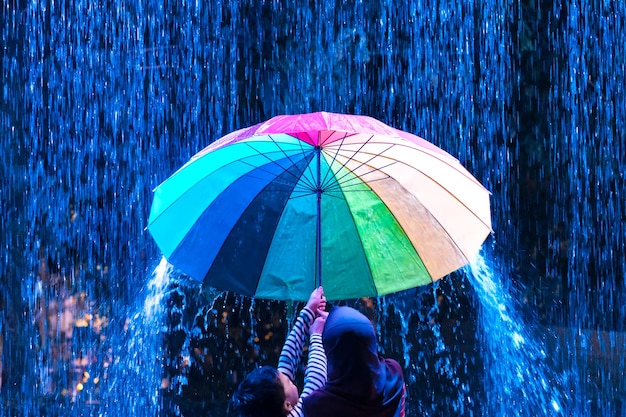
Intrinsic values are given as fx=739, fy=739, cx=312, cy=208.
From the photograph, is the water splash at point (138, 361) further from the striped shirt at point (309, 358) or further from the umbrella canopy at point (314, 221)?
the striped shirt at point (309, 358)

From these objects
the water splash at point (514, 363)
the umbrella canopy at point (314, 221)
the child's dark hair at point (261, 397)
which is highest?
the umbrella canopy at point (314, 221)

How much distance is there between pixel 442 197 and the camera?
2902 millimetres

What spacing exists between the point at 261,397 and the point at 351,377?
0.96ft

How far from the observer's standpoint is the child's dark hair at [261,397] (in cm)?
217

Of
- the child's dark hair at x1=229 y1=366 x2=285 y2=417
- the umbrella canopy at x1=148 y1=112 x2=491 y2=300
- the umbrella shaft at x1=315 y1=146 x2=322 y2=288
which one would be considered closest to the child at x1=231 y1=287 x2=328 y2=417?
the child's dark hair at x1=229 y1=366 x2=285 y2=417

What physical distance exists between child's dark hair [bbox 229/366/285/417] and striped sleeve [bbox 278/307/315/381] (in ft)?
0.69

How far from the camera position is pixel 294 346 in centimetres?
250

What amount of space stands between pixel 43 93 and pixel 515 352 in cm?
575

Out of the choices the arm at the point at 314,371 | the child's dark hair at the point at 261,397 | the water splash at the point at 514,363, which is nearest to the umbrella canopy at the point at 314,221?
the arm at the point at 314,371

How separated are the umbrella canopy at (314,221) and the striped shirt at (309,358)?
→ 388mm

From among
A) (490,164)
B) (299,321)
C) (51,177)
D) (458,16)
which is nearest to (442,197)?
(299,321)

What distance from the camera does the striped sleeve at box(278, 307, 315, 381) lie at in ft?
8.02

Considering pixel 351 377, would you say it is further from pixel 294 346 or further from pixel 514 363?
pixel 514 363

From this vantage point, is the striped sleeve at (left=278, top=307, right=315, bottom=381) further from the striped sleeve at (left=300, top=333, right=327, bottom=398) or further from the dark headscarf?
the dark headscarf
